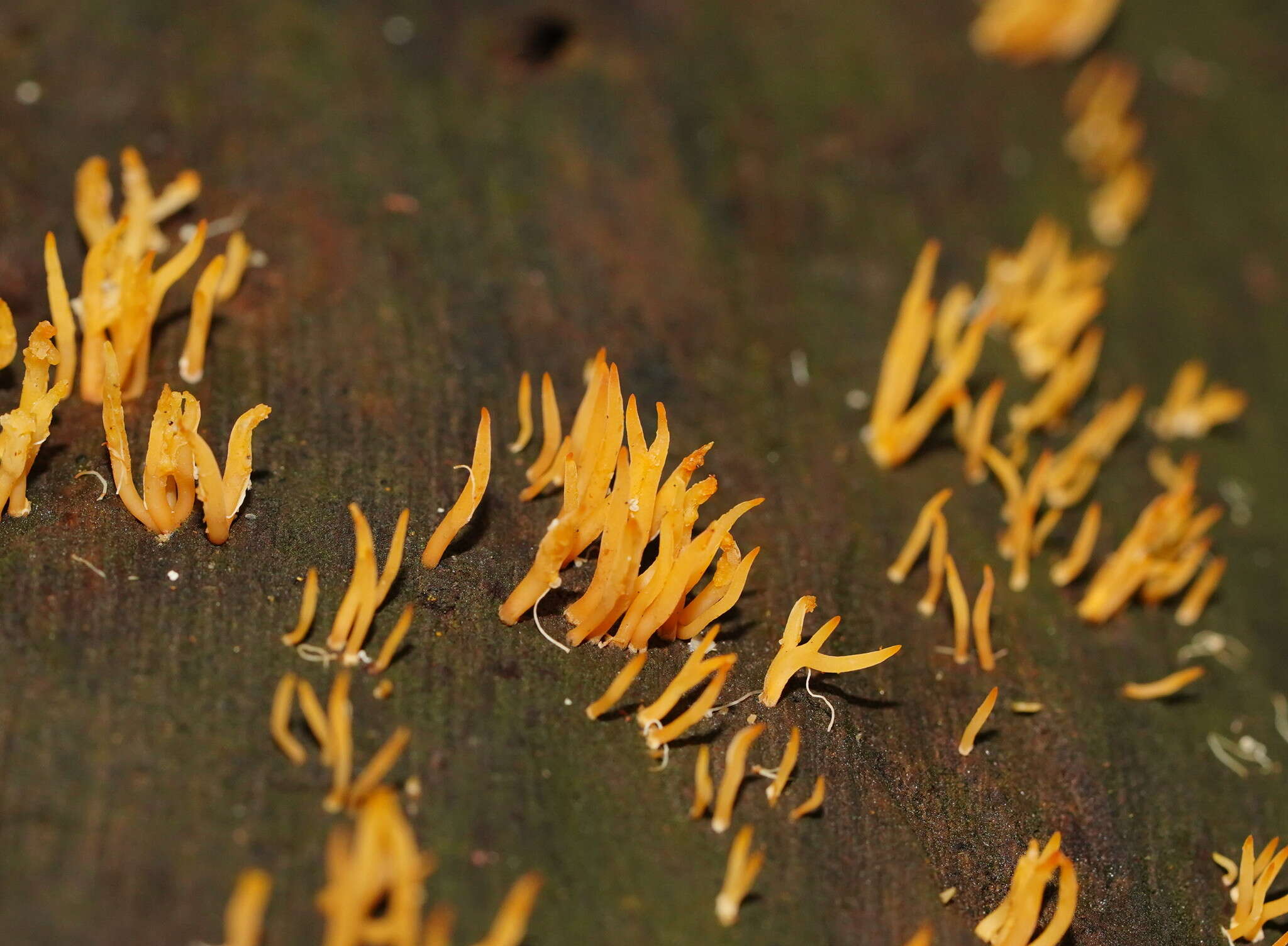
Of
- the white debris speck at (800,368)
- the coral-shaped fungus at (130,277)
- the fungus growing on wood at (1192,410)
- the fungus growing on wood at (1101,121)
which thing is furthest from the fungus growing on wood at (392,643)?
the fungus growing on wood at (1101,121)

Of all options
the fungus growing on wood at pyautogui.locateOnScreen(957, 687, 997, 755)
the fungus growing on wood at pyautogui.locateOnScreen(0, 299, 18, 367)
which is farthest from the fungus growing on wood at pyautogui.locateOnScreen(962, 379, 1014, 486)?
the fungus growing on wood at pyautogui.locateOnScreen(0, 299, 18, 367)

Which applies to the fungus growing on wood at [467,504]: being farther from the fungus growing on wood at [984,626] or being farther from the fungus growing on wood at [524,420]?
the fungus growing on wood at [984,626]

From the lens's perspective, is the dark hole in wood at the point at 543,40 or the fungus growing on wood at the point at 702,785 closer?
the fungus growing on wood at the point at 702,785

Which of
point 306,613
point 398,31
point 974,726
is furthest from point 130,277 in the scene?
point 974,726

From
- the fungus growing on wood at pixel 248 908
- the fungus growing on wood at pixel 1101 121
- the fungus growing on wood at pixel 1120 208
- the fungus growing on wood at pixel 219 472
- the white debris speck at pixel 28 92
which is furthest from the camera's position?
the fungus growing on wood at pixel 1101 121

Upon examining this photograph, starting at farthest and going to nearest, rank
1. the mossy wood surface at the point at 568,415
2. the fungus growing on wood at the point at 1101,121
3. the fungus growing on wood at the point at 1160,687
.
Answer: the fungus growing on wood at the point at 1101,121
the fungus growing on wood at the point at 1160,687
the mossy wood surface at the point at 568,415

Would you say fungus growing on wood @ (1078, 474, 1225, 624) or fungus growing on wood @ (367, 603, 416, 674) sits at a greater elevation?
fungus growing on wood @ (1078, 474, 1225, 624)

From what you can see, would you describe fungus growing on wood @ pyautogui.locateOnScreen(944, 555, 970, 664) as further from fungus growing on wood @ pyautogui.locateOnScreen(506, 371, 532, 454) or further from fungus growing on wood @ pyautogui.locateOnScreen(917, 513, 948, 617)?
fungus growing on wood @ pyautogui.locateOnScreen(506, 371, 532, 454)
